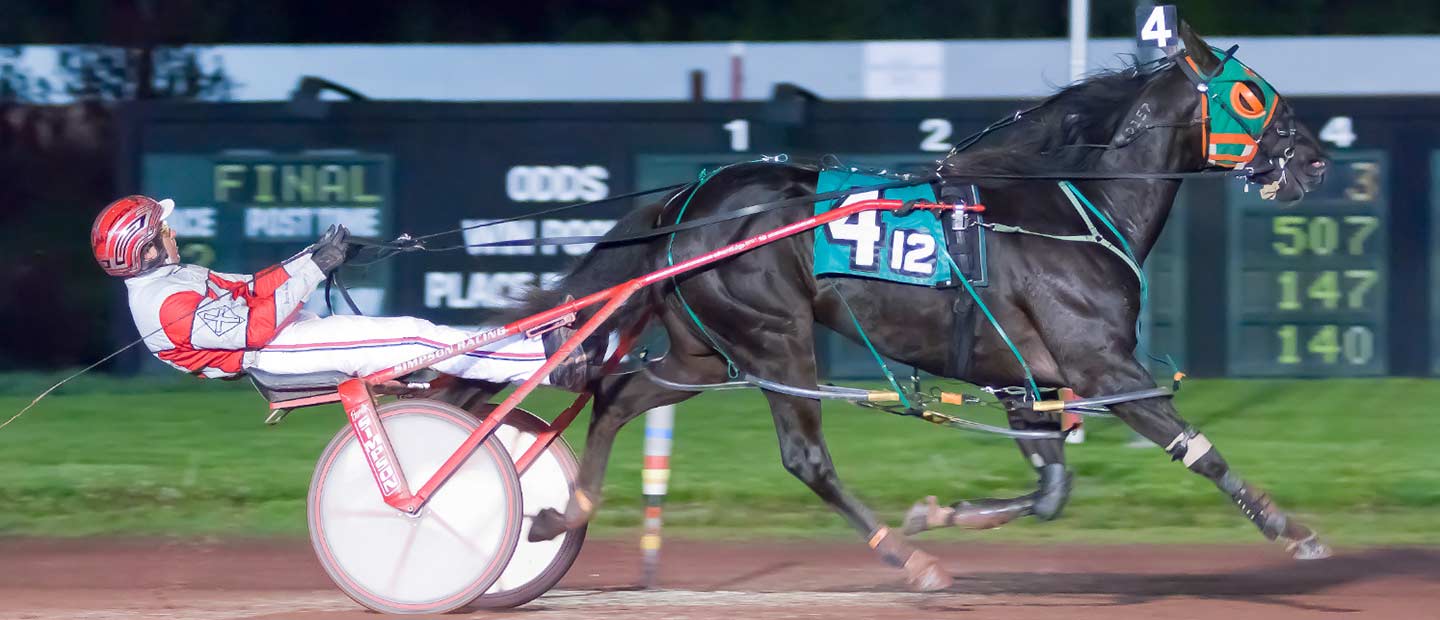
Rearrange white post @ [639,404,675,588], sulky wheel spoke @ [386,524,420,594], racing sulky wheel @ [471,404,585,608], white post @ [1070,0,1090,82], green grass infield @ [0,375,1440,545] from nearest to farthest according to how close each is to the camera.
Answer: sulky wheel spoke @ [386,524,420,594]
racing sulky wheel @ [471,404,585,608]
white post @ [639,404,675,588]
green grass infield @ [0,375,1440,545]
white post @ [1070,0,1090,82]

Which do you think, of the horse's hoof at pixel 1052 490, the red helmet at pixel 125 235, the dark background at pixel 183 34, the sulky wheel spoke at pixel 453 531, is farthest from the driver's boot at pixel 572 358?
the dark background at pixel 183 34

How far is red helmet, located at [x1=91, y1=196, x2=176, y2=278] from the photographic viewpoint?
206 inches

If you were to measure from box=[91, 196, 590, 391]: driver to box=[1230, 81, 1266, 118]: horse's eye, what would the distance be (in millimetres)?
2221

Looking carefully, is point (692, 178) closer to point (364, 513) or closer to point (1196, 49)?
point (1196, 49)

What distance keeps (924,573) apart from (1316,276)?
19.7ft

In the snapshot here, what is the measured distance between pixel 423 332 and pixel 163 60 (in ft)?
31.0

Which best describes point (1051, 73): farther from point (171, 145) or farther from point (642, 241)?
point (642, 241)

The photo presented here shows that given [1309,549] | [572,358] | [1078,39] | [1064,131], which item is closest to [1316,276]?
[1078,39]

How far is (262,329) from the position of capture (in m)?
5.35

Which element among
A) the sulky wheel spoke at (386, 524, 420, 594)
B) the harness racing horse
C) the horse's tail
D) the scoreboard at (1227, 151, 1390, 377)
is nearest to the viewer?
the harness racing horse

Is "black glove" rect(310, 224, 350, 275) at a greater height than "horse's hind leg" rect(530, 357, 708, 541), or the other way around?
"black glove" rect(310, 224, 350, 275)

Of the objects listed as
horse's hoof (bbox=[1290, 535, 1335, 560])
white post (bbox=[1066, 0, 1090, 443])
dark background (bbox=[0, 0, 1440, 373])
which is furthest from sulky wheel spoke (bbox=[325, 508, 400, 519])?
dark background (bbox=[0, 0, 1440, 373])

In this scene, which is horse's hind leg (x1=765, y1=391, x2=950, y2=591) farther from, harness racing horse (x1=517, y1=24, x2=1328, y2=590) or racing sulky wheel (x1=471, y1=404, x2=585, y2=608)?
racing sulky wheel (x1=471, y1=404, x2=585, y2=608)

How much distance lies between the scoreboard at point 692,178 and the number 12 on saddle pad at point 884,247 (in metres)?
5.14
